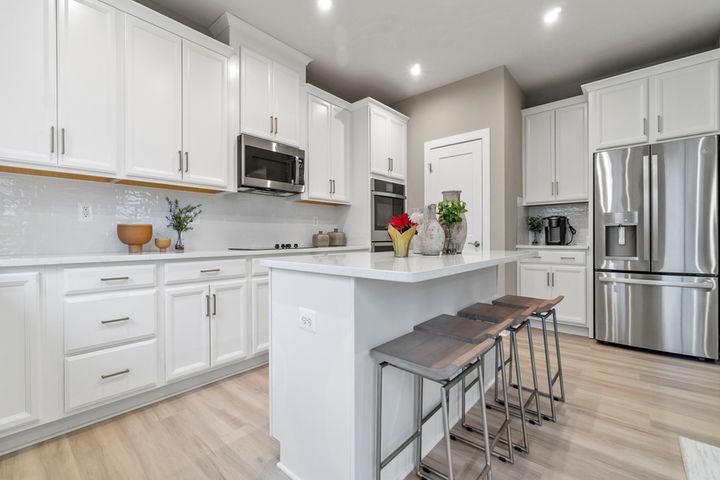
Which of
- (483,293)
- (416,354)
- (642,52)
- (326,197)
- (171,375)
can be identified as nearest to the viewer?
(416,354)

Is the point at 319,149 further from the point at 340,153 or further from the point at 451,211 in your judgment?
the point at 451,211

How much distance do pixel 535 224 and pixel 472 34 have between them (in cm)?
236

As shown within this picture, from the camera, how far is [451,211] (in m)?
2.03

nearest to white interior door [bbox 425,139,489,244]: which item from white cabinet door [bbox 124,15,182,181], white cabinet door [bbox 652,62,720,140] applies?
white cabinet door [bbox 652,62,720,140]

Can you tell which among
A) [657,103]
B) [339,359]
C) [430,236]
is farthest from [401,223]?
[657,103]

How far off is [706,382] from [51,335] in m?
4.33

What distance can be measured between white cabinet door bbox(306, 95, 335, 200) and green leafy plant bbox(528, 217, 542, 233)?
2600 millimetres

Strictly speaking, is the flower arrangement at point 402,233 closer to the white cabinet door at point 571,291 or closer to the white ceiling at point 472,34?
the white ceiling at point 472,34

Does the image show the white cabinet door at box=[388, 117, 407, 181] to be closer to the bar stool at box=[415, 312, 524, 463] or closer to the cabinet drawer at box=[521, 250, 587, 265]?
the cabinet drawer at box=[521, 250, 587, 265]

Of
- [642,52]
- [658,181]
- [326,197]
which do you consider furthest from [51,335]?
[642,52]

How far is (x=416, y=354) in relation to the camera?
121 cm

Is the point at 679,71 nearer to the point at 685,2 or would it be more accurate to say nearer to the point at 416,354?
the point at 685,2

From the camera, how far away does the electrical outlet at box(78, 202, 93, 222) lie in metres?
2.27

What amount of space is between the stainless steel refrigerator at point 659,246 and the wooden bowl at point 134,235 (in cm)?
404
